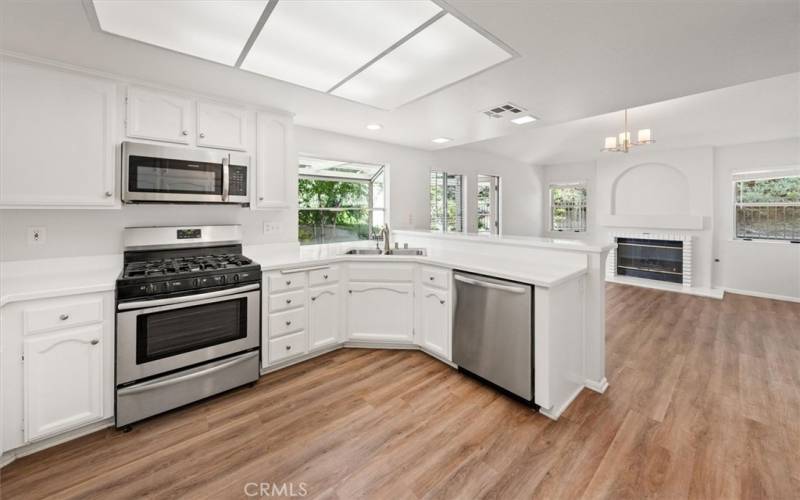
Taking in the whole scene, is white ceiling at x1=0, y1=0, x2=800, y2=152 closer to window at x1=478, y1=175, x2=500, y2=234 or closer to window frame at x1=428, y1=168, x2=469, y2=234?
window frame at x1=428, y1=168, x2=469, y2=234

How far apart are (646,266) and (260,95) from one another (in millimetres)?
7179

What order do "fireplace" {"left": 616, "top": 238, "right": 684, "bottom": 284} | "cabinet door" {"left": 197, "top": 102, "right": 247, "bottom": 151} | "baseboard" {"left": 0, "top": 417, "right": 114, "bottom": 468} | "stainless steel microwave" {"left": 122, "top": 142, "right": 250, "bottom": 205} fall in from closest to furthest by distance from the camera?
"baseboard" {"left": 0, "top": 417, "right": 114, "bottom": 468}, "stainless steel microwave" {"left": 122, "top": 142, "right": 250, "bottom": 205}, "cabinet door" {"left": 197, "top": 102, "right": 247, "bottom": 151}, "fireplace" {"left": 616, "top": 238, "right": 684, "bottom": 284}

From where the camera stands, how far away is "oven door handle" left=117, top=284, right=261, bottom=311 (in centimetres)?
206

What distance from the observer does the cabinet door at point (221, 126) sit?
105 inches

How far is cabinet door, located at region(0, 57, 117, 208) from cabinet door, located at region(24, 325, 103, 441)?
0.88 metres

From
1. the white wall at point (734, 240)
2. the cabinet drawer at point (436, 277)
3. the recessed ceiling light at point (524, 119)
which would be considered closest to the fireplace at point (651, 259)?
the white wall at point (734, 240)

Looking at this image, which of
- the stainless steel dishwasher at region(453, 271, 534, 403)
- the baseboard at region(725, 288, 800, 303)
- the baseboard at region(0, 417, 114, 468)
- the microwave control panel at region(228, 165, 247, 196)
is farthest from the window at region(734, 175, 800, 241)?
the baseboard at region(0, 417, 114, 468)

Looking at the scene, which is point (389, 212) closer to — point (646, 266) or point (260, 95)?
point (260, 95)

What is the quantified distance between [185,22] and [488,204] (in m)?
5.71

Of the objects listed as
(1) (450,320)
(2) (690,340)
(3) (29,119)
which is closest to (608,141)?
(2) (690,340)

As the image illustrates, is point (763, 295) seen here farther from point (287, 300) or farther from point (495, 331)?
point (287, 300)

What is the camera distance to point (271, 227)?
3.41 meters

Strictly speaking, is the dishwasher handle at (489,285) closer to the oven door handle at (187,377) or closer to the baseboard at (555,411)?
the baseboard at (555,411)

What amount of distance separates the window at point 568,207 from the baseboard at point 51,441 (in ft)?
27.0
